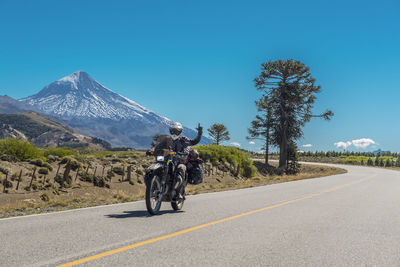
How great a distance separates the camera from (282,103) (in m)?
48.2

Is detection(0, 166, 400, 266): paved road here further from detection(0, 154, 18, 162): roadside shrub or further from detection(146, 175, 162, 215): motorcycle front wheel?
detection(0, 154, 18, 162): roadside shrub

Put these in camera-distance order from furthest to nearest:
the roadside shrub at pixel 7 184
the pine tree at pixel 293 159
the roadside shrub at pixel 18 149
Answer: the pine tree at pixel 293 159
the roadside shrub at pixel 18 149
the roadside shrub at pixel 7 184

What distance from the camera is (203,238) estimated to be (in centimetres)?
623

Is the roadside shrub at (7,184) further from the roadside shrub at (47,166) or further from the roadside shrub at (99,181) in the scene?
the roadside shrub at (99,181)

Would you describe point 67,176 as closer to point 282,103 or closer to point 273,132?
point 282,103

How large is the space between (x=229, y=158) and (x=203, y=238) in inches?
1221

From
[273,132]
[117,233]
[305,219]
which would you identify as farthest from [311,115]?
[117,233]

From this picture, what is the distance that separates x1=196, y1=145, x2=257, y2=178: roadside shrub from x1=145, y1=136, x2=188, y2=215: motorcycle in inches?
981

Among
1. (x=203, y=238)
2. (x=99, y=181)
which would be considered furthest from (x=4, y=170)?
(x=203, y=238)

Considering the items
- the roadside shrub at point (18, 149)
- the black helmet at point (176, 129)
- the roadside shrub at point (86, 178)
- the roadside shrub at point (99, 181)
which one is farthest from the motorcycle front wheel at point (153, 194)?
the roadside shrub at point (18, 149)

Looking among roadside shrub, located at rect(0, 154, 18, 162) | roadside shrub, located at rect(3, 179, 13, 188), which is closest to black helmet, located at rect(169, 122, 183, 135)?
roadside shrub, located at rect(3, 179, 13, 188)

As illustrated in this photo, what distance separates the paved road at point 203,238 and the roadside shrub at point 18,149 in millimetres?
11358

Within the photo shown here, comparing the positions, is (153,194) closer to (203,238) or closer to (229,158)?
(203,238)

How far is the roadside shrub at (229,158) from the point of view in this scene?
34.7 meters
